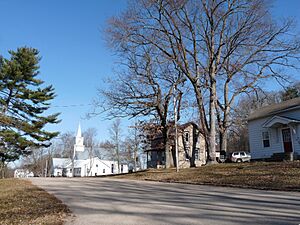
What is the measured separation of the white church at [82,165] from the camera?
73.3 meters

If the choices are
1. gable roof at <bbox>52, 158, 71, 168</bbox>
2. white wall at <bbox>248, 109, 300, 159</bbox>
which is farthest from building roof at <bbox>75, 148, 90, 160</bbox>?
white wall at <bbox>248, 109, 300, 159</bbox>

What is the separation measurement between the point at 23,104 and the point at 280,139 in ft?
90.2

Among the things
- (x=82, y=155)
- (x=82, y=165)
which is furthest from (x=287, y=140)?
(x=82, y=155)

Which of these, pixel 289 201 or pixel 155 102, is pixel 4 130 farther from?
pixel 289 201

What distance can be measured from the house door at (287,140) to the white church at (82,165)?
55.3 m

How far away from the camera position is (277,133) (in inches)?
912

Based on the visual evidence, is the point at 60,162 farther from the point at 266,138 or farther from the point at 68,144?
the point at 266,138

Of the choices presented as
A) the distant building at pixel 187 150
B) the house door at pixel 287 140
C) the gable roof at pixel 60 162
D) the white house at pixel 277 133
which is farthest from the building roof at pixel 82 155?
the house door at pixel 287 140

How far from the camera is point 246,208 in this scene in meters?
6.64

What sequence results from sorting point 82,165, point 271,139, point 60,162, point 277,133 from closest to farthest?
point 277,133
point 271,139
point 82,165
point 60,162

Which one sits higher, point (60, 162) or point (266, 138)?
point (266, 138)

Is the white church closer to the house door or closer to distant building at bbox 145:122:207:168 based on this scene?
distant building at bbox 145:122:207:168

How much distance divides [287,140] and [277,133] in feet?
3.52

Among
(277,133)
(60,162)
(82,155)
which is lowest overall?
(60,162)
